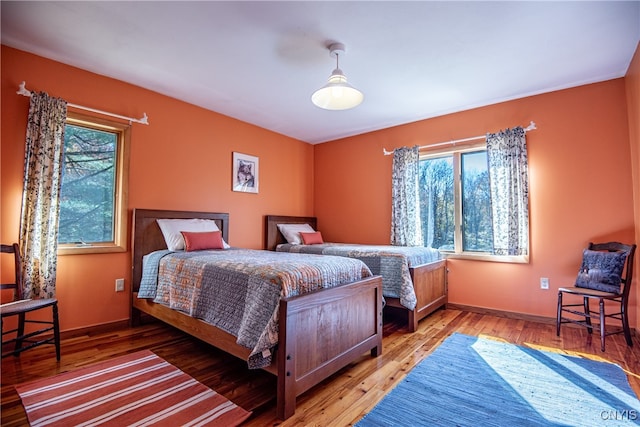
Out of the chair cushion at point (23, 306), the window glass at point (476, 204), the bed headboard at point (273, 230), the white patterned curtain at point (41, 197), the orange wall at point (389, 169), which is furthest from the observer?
the bed headboard at point (273, 230)

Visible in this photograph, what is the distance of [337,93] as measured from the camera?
95.1 inches

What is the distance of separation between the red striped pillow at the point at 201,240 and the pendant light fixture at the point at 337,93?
1.81 meters

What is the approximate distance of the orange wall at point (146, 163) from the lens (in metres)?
2.51

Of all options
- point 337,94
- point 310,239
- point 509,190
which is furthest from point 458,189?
point 337,94

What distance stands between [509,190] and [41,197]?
4.49 meters

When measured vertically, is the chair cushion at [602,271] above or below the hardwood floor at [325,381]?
above

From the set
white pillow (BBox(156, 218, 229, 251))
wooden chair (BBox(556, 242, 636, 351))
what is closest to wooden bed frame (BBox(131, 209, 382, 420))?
white pillow (BBox(156, 218, 229, 251))

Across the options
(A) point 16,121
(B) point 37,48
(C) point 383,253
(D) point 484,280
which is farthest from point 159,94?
(D) point 484,280

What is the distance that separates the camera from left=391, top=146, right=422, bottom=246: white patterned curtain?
4080 mm

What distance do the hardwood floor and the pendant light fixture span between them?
2033 millimetres

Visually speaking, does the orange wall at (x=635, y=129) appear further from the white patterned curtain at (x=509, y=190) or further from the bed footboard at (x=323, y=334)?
the bed footboard at (x=323, y=334)

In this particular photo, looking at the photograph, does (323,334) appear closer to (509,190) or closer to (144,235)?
(144,235)

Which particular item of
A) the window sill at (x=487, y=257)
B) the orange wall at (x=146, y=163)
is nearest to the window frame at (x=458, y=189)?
the window sill at (x=487, y=257)

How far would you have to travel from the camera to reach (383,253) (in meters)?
3.20
